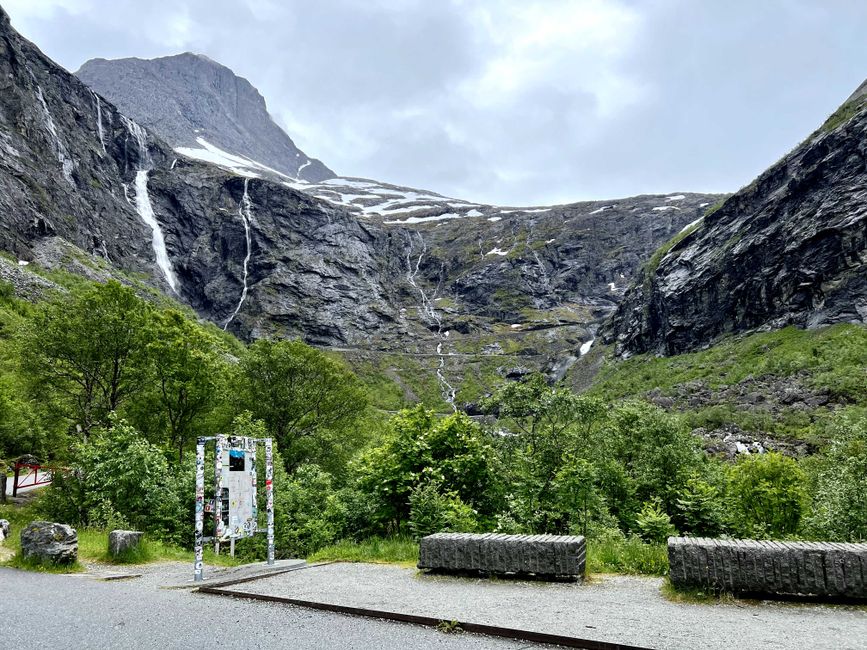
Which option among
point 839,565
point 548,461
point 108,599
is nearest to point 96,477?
point 108,599

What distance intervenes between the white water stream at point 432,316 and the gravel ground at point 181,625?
6569 cm

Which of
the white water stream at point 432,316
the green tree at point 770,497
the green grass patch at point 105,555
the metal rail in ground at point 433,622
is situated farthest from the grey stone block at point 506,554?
the white water stream at point 432,316

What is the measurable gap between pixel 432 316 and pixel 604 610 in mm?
130740

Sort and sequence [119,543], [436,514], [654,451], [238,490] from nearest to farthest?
1. [238,490]
2. [436,514]
3. [119,543]
4. [654,451]

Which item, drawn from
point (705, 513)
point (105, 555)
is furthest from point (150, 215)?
point (705, 513)

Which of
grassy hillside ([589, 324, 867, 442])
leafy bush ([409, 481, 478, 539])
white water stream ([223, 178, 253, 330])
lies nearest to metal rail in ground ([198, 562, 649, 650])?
leafy bush ([409, 481, 478, 539])

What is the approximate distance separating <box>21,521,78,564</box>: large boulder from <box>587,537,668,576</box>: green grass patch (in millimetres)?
10447

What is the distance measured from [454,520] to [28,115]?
10896cm

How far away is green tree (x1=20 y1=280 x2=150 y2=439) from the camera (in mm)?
21656

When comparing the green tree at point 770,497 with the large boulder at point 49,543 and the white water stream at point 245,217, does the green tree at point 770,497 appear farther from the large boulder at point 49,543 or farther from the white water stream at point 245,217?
the white water stream at point 245,217

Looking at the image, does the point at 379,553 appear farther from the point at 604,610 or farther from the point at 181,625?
the point at 604,610

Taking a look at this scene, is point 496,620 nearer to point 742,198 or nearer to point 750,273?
point 750,273

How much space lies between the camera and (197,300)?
11569 cm

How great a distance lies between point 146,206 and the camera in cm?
11619
